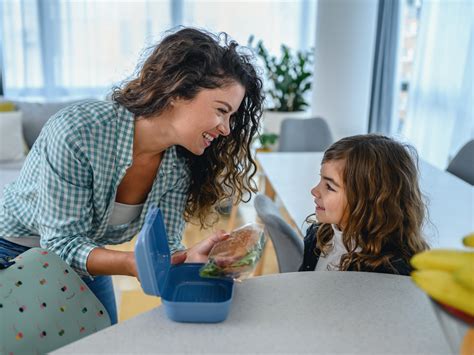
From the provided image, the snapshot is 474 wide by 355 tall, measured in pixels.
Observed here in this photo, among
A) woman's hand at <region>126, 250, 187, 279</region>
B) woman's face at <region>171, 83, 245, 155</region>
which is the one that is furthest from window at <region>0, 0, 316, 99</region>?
woman's hand at <region>126, 250, 187, 279</region>

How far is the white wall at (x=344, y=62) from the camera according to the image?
4.13m

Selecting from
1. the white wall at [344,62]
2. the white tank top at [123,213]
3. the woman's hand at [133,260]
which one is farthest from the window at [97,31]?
the woman's hand at [133,260]

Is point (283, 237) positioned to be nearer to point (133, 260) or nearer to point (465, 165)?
point (133, 260)

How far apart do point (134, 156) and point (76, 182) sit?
0.74 feet

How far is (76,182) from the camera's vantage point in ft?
4.27

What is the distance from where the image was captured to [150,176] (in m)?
1.54

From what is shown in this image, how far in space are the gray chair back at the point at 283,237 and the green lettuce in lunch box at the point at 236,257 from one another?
1.99 feet

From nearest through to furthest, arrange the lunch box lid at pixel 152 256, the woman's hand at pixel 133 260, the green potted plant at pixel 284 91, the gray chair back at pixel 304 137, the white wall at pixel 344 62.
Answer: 1. the lunch box lid at pixel 152 256
2. the woman's hand at pixel 133 260
3. the gray chair back at pixel 304 137
4. the white wall at pixel 344 62
5. the green potted plant at pixel 284 91

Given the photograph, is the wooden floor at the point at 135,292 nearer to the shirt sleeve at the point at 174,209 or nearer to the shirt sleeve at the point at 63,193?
the shirt sleeve at the point at 174,209

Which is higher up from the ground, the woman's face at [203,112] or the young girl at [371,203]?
the woman's face at [203,112]

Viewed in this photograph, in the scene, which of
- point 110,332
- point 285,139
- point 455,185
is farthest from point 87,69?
point 110,332

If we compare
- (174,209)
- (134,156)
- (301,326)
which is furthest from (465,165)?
(301,326)

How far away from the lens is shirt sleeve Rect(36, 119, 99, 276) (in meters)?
1.27

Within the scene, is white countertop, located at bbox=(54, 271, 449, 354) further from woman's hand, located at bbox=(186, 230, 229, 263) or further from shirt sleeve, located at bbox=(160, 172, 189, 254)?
A: shirt sleeve, located at bbox=(160, 172, 189, 254)
